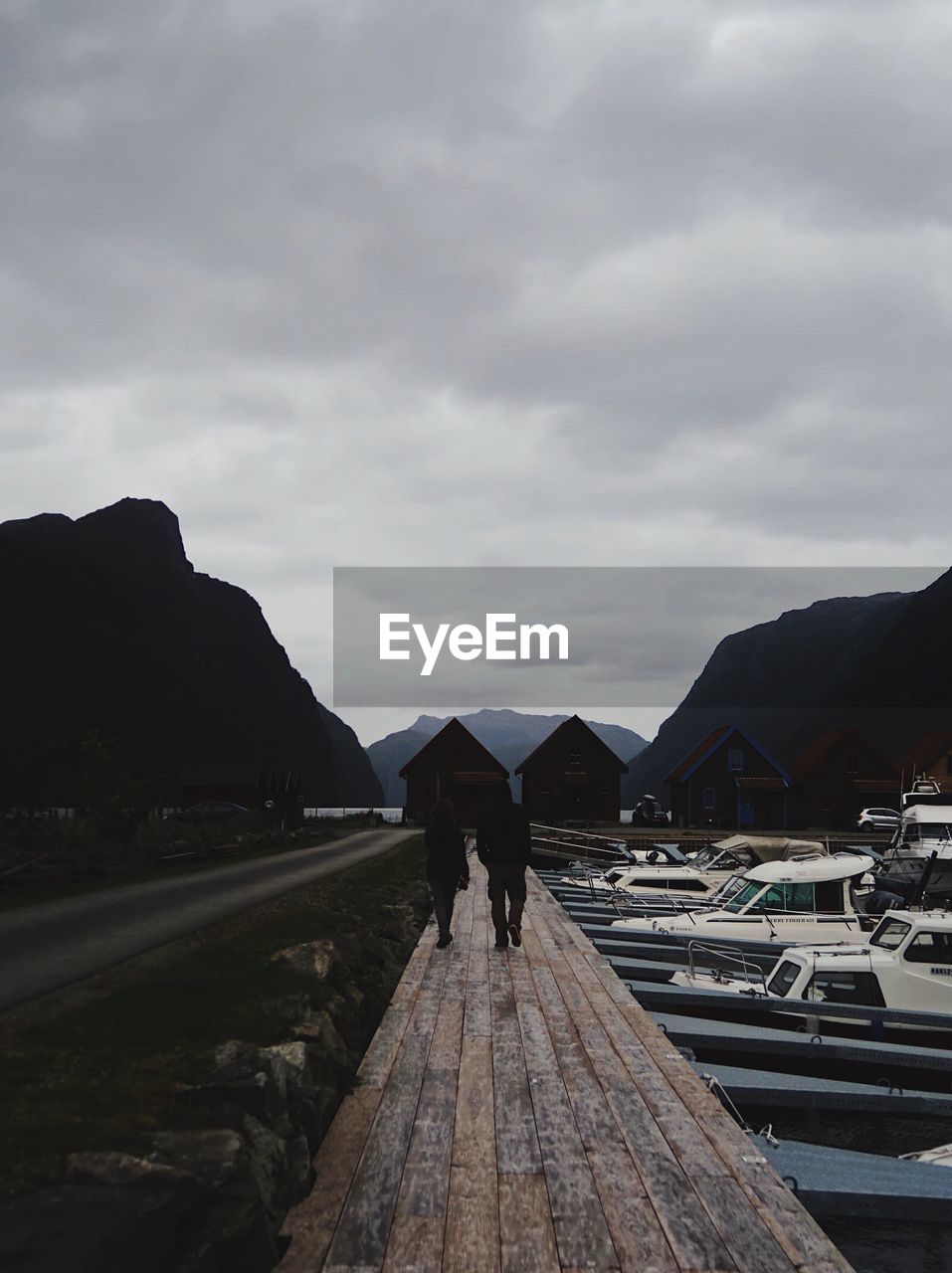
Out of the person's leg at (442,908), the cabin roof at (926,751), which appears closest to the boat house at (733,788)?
the cabin roof at (926,751)

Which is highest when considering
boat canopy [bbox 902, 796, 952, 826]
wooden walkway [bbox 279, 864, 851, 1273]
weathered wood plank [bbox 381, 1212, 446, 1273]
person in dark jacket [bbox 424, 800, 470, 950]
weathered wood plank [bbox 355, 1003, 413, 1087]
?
person in dark jacket [bbox 424, 800, 470, 950]

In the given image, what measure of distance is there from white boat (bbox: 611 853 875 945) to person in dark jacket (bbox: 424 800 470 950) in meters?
9.00

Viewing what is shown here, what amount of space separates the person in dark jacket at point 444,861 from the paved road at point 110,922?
3927mm

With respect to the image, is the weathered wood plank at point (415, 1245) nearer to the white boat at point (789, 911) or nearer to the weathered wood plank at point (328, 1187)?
the weathered wood plank at point (328, 1187)

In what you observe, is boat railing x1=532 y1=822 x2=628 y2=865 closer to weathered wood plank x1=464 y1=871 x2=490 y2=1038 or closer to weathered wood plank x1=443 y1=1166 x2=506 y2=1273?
weathered wood plank x1=464 y1=871 x2=490 y2=1038

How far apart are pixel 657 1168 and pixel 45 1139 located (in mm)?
3653

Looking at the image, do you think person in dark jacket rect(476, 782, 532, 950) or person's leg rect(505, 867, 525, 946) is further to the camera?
person's leg rect(505, 867, 525, 946)

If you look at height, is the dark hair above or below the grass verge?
above

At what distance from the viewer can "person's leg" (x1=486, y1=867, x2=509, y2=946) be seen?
1489 cm

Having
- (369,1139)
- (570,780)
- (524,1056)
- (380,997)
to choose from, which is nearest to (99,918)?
(380,997)

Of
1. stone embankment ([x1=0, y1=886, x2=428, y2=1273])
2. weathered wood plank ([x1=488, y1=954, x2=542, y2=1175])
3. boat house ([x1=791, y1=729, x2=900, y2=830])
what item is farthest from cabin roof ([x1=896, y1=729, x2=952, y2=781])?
stone embankment ([x1=0, y1=886, x2=428, y2=1273])

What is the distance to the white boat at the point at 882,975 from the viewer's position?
16625 mm

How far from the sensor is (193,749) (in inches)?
6983

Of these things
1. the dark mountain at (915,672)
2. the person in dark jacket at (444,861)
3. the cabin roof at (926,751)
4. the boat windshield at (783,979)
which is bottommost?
the boat windshield at (783,979)
